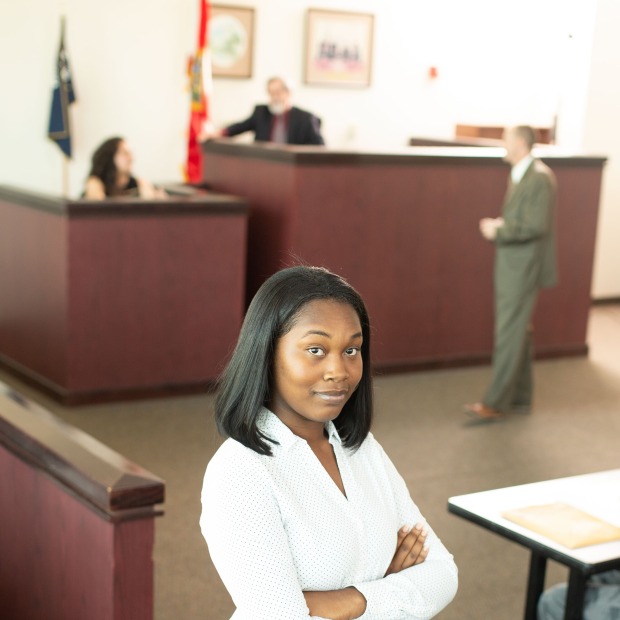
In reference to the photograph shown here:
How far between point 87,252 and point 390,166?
2053mm

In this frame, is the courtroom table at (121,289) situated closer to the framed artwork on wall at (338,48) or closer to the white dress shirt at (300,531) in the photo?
the framed artwork on wall at (338,48)

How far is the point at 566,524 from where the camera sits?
292 centimetres

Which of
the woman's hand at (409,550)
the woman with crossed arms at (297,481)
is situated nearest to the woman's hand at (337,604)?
the woman with crossed arms at (297,481)

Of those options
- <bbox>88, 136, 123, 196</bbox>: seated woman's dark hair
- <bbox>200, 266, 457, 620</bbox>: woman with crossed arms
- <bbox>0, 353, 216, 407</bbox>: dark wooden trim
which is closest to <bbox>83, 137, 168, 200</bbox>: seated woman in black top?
<bbox>88, 136, 123, 196</bbox>: seated woman's dark hair

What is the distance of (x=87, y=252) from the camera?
6.40 metres

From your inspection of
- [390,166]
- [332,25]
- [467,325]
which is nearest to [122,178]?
[390,166]

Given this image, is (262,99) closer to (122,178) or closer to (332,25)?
(332,25)

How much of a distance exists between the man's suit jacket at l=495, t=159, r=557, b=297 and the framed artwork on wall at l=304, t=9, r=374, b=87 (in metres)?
4.80

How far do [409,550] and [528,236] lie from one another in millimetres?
4373

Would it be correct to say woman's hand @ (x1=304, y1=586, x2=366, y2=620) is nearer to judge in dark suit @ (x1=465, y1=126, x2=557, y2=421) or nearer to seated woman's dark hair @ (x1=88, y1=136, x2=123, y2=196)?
judge in dark suit @ (x1=465, y1=126, x2=557, y2=421)

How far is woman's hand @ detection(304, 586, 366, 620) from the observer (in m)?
1.95

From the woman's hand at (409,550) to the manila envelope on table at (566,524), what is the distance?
2.45 feet

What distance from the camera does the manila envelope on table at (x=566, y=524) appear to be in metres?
2.82

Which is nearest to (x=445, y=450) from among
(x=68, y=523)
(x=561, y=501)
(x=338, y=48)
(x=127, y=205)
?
(x=127, y=205)
